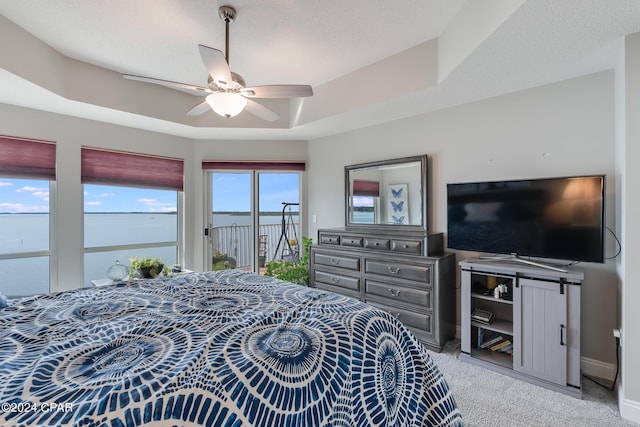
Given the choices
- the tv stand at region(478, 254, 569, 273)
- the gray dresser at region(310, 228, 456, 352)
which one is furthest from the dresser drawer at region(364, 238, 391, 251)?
the tv stand at region(478, 254, 569, 273)

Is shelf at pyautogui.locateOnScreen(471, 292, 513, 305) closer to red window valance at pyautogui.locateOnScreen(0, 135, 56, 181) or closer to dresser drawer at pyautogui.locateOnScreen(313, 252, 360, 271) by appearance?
dresser drawer at pyautogui.locateOnScreen(313, 252, 360, 271)

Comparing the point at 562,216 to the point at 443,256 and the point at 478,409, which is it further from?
the point at 478,409

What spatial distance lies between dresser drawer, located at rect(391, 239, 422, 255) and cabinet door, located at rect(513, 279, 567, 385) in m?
0.84

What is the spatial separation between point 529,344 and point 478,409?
677 millimetres

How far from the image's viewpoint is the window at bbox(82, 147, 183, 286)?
346 centimetres

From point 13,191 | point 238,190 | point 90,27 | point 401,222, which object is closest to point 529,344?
point 401,222

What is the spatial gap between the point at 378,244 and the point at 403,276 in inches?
16.8

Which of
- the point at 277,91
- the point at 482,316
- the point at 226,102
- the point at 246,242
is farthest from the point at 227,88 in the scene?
the point at 246,242

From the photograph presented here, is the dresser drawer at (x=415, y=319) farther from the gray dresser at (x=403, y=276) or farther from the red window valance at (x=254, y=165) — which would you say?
the red window valance at (x=254, y=165)

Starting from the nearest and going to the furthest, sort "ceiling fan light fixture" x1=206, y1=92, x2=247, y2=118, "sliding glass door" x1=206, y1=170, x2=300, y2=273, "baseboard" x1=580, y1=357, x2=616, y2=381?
"ceiling fan light fixture" x1=206, y1=92, x2=247, y2=118
"baseboard" x1=580, y1=357, x2=616, y2=381
"sliding glass door" x1=206, y1=170, x2=300, y2=273

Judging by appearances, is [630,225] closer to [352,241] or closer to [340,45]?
[352,241]

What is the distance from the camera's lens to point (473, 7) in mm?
1922

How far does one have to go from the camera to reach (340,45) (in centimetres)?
247

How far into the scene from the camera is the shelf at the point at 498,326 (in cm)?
235
